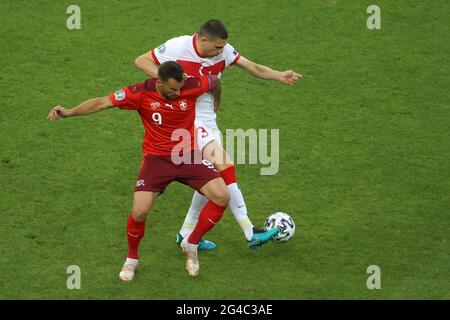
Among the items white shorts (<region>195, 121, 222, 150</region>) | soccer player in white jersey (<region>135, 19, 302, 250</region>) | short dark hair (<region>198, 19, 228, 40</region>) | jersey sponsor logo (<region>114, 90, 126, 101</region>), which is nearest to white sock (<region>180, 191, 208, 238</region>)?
soccer player in white jersey (<region>135, 19, 302, 250</region>)

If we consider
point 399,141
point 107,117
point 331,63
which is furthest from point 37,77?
point 399,141

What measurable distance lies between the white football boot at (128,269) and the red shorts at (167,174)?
0.71 m

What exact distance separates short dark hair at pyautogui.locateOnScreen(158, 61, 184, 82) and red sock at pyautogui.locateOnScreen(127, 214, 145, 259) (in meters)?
1.39

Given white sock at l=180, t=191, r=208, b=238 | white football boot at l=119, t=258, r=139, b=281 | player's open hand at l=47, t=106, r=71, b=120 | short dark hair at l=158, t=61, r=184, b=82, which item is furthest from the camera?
white sock at l=180, t=191, r=208, b=238

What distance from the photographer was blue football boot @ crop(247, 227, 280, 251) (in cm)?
948

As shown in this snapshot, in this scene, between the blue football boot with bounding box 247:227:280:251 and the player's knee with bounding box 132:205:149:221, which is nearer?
the player's knee with bounding box 132:205:149:221

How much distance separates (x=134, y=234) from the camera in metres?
9.10

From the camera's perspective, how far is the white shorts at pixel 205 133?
31.4ft

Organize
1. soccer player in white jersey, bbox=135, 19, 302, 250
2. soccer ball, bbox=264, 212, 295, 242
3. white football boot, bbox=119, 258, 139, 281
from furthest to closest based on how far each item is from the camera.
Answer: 1. soccer ball, bbox=264, 212, 295, 242
2. soccer player in white jersey, bbox=135, 19, 302, 250
3. white football boot, bbox=119, 258, 139, 281

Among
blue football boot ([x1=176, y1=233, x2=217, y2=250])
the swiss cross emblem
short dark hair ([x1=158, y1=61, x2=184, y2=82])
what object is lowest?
blue football boot ([x1=176, y1=233, x2=217, y2=250])

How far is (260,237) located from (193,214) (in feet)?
2.56

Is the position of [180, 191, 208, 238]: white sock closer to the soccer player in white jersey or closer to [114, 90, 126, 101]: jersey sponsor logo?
the soccer player in white jersey

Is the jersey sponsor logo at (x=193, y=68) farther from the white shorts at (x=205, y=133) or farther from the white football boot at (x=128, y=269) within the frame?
the white football boot at (x=128, y=269)

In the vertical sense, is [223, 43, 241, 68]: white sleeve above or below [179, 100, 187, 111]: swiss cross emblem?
above
